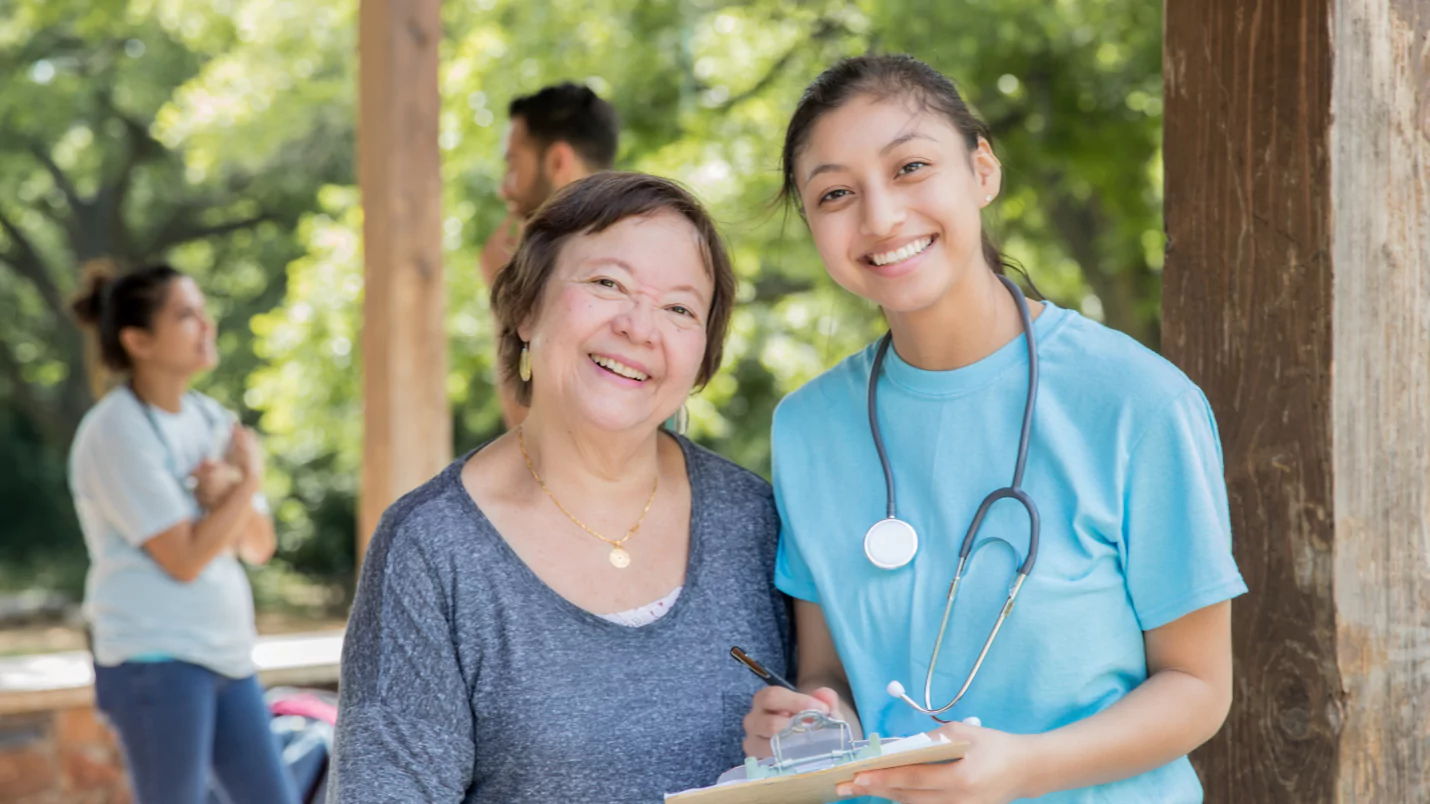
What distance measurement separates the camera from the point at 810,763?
1478mm

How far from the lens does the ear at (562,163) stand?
3.59 metres

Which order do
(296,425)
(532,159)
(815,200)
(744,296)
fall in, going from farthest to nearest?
(744,296) < (296,425) < (532,159) < (815,200)

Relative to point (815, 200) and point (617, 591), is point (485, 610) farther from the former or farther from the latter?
point (815, 200)

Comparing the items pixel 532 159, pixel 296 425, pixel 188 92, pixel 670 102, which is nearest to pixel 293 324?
pixel 296 425

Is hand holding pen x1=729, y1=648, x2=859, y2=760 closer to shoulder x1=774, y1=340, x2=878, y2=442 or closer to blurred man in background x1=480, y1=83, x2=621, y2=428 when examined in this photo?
shoulder x1=774, y1=340, x2=878, y2=442

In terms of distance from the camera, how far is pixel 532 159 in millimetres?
3631

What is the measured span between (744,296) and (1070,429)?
8.82 meters

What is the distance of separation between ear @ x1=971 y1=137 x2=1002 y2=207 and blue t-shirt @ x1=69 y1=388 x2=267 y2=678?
2.68m

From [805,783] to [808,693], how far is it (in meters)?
0.31

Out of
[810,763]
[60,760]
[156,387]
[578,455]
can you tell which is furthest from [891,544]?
[60,760]

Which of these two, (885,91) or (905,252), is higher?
(885,91)

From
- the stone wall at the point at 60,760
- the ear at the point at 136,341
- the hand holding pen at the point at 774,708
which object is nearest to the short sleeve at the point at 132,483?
the ear at the point at 136,341

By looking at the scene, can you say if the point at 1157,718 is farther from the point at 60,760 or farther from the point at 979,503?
the point at 60,760

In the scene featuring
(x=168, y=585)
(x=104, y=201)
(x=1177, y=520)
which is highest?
(x=104, y=201)
